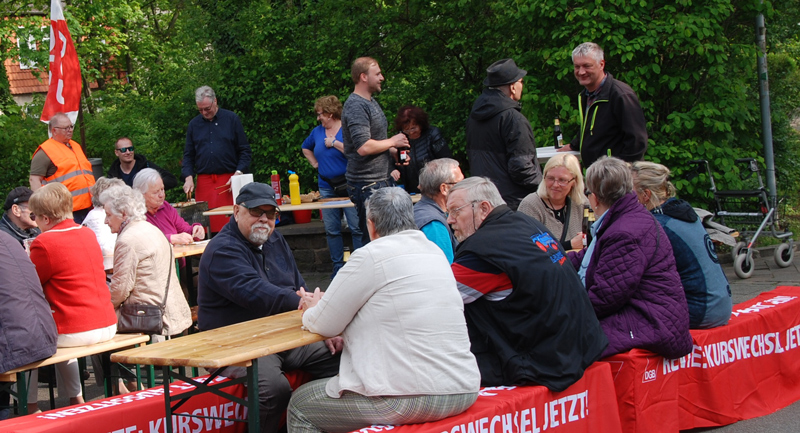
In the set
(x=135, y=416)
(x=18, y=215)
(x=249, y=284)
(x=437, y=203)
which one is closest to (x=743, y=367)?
(x=437, y=203)

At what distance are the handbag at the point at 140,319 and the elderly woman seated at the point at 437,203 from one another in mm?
1836

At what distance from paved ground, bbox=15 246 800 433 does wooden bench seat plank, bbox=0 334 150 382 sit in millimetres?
1064

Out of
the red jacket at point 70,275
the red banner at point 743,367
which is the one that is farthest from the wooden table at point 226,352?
the red banner at point 743,367

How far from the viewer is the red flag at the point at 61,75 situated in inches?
365

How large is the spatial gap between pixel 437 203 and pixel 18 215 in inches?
141

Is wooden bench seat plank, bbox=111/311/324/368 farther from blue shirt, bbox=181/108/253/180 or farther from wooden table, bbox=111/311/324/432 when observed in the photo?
blue shirt, bbox=181/108/253/180

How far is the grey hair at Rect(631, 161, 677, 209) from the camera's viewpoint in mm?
4852

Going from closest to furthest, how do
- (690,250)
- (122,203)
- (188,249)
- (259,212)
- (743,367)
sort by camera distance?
(259,212) → (690,250) → (743,367) → (122,203) → (188,249)

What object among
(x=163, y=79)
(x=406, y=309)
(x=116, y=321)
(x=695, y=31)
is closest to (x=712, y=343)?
(x=406, y=309)

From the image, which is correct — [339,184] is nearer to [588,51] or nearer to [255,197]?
[588,51]

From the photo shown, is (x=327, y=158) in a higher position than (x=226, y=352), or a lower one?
higher

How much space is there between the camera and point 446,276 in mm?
3580

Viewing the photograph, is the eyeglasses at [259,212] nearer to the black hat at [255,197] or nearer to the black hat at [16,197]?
the black hat at [255,197]

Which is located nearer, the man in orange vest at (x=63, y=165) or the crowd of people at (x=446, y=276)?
the crowd of people at (x=446, y=276)
